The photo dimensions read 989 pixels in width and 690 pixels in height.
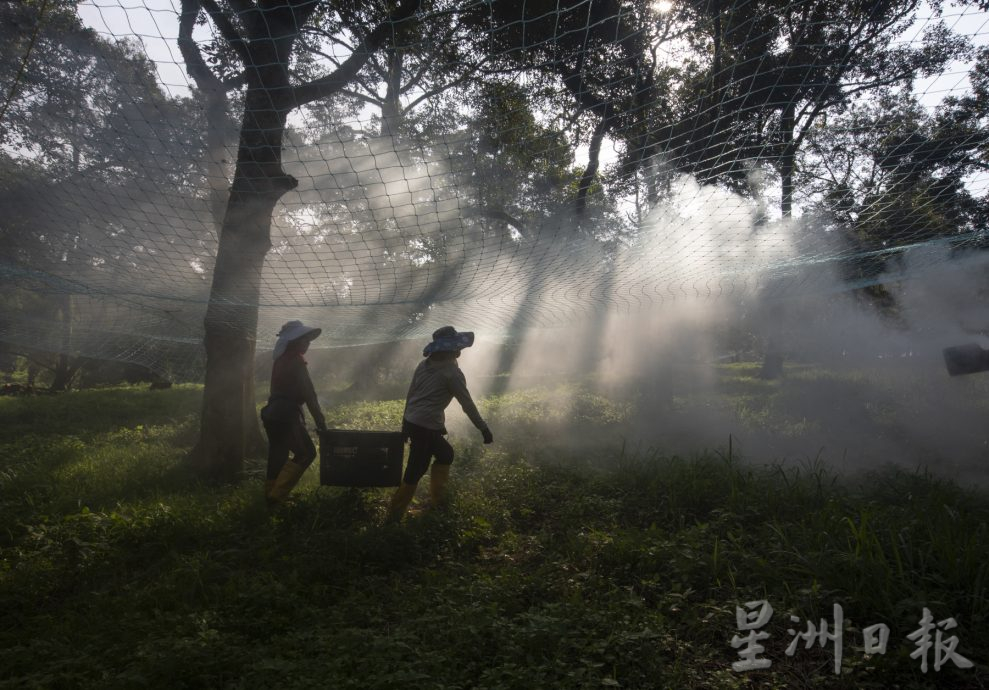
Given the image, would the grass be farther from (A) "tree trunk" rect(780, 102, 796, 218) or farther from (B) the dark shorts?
(A) "tree trunk" rect(780, 102, 796, 218)

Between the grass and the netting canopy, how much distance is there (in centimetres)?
176

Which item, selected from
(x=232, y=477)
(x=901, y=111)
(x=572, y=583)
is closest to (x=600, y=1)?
(x=901, y=111)

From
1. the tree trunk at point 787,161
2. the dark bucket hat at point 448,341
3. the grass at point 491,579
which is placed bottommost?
the grass at point 491,579

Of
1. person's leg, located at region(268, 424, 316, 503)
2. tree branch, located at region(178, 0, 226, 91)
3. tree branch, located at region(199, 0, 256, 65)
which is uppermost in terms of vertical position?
tree branch, located at region(199, 0, 256, 65)

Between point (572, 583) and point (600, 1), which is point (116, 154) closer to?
point (600, 1)

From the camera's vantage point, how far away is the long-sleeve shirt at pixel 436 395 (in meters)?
4.05

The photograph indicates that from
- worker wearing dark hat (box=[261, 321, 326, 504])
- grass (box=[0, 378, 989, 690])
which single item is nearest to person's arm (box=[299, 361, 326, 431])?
worker wearing dark hat (box=[261, 321, 326, 504])

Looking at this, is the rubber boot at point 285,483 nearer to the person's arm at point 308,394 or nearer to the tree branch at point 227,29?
the person's arm at point 308,394

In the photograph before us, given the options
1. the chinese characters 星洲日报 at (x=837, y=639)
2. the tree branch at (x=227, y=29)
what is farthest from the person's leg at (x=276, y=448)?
the chinese characters 星洲日报 at (x=837, y=639)

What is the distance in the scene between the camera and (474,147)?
140 inches

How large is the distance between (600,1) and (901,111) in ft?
6.13

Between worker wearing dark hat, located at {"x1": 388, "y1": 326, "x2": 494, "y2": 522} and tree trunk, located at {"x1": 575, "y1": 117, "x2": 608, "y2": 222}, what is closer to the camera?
tree trunk, located at {"x1": 575, "y1": 117, "x2": 608, "y2": 222}

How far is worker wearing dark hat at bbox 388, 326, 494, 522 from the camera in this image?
4.02 m

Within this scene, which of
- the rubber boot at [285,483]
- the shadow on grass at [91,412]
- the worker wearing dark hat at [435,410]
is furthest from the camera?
the shadow on grass at [91,412]
